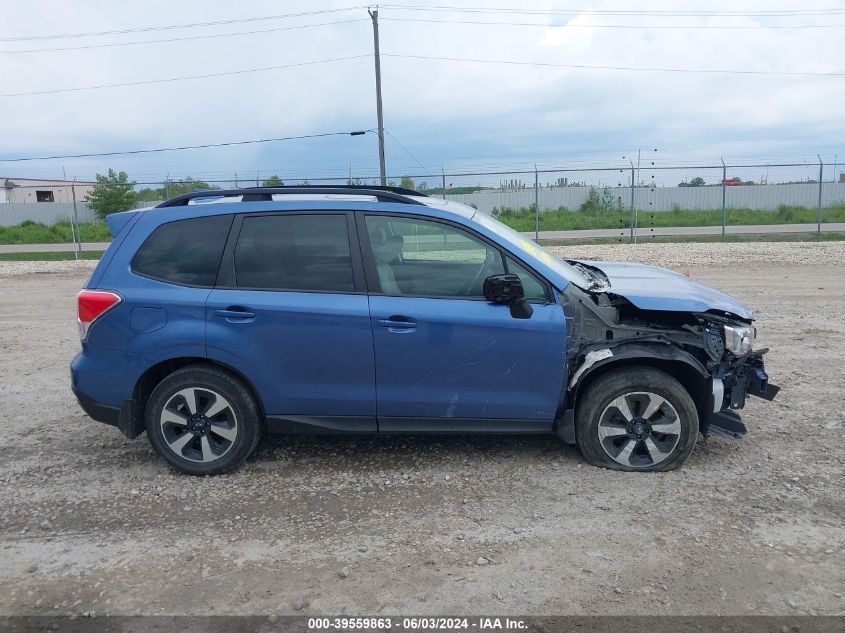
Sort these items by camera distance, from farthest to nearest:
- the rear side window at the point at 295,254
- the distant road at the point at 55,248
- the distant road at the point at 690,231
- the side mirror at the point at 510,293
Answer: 1. the distant road at the point at 55,248
2. the distant road at the point at 690,231
3. the rear side window at the point at 295,254
4. the side mirror at the point at 510,293

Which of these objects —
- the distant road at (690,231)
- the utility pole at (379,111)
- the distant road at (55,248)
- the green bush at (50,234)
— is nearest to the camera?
the utility pole at (379,111)

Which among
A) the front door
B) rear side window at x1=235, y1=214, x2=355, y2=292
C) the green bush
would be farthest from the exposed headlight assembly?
the green bush

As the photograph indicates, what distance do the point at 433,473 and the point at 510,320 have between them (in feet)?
3.75

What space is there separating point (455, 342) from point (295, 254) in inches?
47.0

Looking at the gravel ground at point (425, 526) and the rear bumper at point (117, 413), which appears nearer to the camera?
the gravel ground at point (425, 526)

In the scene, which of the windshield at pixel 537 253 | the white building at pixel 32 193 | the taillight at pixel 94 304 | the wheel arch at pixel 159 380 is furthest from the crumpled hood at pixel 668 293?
the white building at pixel 32 193

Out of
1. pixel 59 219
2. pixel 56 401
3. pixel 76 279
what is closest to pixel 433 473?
pixel 56 401

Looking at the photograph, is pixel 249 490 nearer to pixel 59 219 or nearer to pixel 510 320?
pixel 510 320

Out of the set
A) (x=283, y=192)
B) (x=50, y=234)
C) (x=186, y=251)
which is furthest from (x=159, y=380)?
(x=50, y=234)

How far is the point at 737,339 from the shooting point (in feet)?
14.4

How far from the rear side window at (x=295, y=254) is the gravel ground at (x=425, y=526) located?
1270 millimetres

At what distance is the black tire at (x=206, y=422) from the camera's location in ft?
14.7

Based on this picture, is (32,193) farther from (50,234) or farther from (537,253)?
(537,253)

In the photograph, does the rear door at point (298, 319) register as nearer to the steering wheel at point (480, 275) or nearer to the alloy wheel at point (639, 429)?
the steering wheel at point (480, 275)
